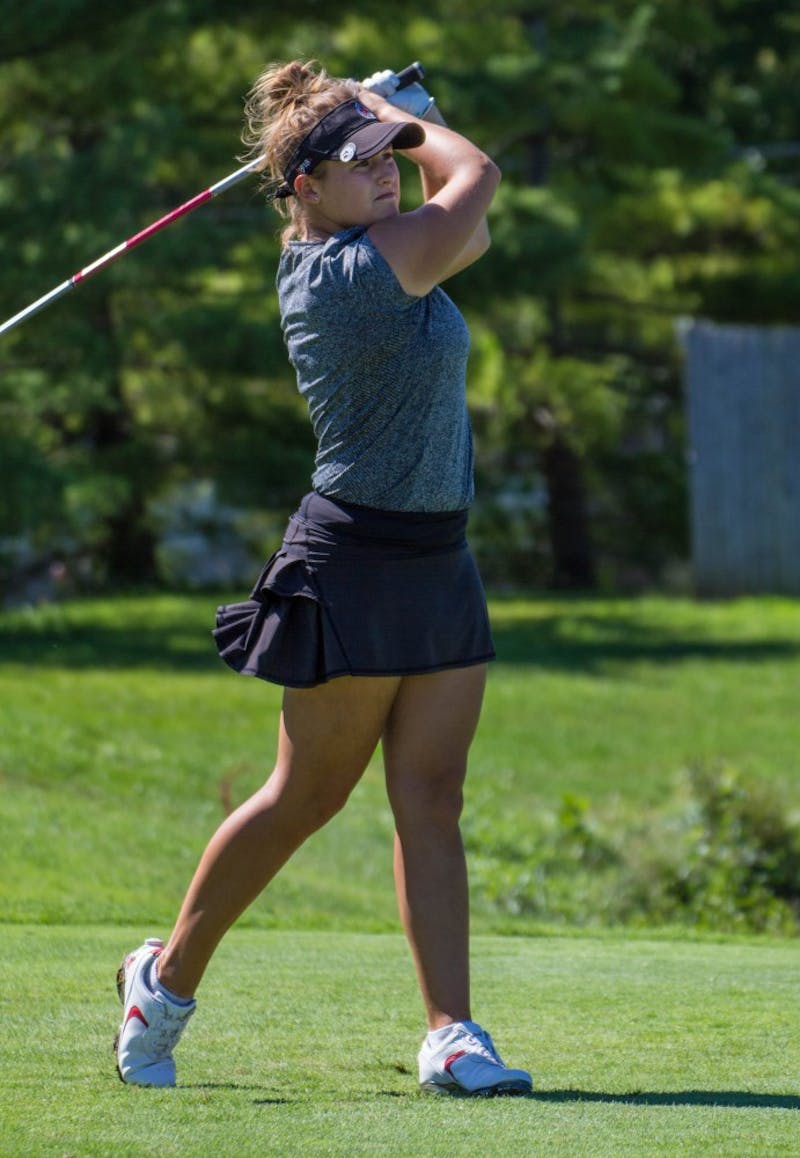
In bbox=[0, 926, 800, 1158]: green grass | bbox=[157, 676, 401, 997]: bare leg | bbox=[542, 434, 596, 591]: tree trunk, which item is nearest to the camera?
bbox=[0, 926, 800, 1158]: green grass

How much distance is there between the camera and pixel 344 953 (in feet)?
16.0

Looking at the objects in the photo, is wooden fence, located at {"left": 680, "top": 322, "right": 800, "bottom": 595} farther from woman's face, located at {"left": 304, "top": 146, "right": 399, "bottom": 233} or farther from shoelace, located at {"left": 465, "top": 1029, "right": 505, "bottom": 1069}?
shoelace, located at {"left": 465, "top": 1029, "right": 505, "bottom": 1069}

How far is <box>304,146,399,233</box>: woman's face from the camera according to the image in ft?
11.4

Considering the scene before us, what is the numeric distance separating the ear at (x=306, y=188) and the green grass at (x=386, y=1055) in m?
1.57

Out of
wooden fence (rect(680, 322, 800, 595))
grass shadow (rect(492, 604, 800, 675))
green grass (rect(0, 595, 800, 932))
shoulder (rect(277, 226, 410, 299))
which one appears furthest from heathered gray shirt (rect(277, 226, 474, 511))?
wooden fence (rect(680, 322, 800, 595))

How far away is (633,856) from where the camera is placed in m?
8.03

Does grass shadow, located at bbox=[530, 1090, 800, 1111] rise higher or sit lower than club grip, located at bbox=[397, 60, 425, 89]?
lower

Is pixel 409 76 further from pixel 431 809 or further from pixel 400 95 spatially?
pixel 431 809

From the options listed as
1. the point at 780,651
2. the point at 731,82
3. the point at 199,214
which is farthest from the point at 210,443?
the point at 731,82

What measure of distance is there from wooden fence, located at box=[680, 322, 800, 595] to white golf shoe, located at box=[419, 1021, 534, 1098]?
11.9 meters

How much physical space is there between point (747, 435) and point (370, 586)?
11.9m

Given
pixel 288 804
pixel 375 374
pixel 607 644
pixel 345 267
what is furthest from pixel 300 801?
pixel 607 644

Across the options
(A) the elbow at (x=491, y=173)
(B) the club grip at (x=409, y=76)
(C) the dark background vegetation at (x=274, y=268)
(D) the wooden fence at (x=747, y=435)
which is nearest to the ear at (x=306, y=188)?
(A) the elbow at (x=491, y=173)

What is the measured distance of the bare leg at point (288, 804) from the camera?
3.48m
